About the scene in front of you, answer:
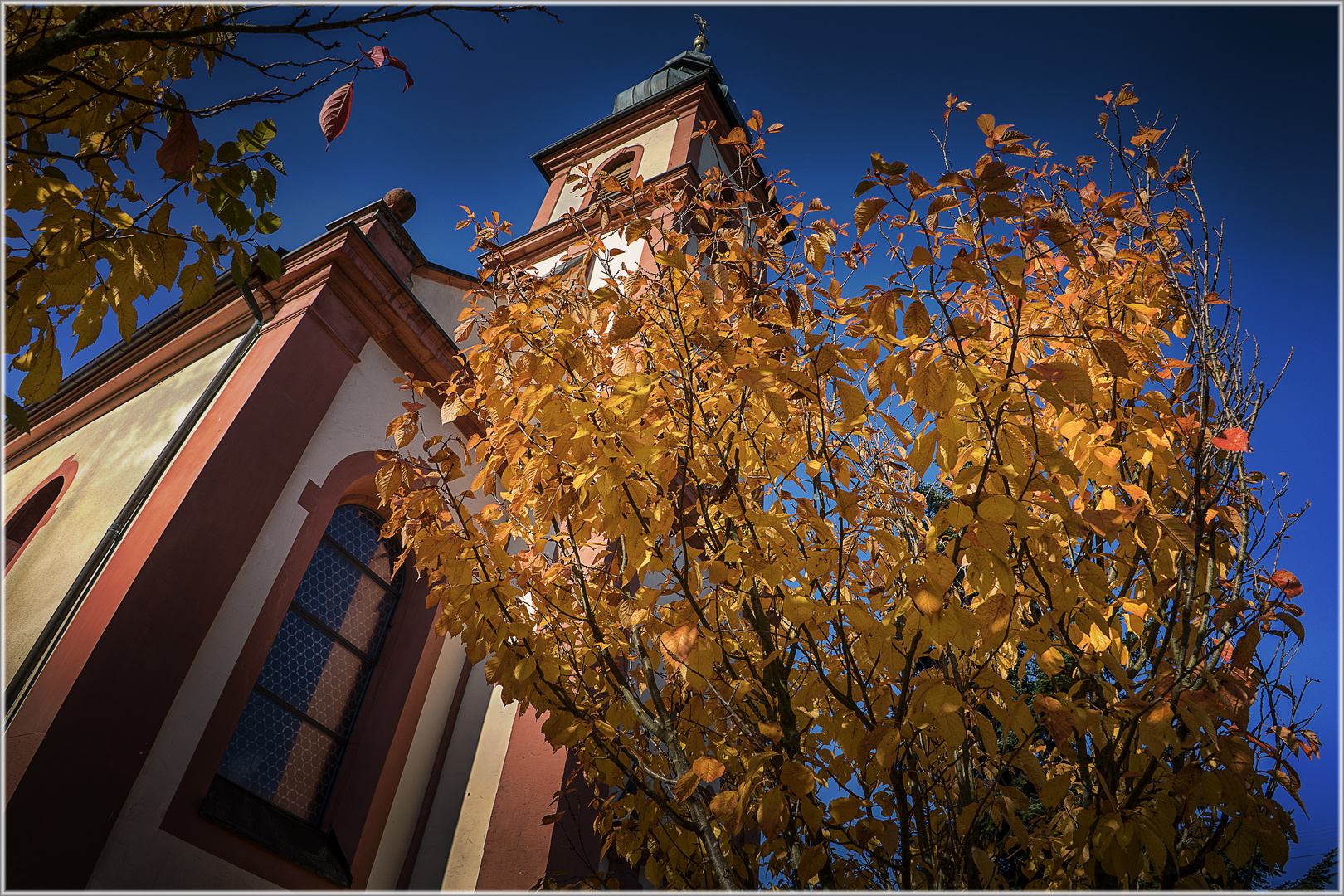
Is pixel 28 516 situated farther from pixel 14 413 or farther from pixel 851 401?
pixel 851 401

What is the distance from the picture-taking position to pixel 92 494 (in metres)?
5.86

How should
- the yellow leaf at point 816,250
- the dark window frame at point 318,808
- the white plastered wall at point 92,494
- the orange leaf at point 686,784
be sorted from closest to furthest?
the orange leaf at point 686,784 → the yellow leaf at point 816,250 → the dark window frame at point 318,808 → the white plastered wall at point 92,494

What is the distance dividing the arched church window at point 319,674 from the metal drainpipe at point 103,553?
113 cm

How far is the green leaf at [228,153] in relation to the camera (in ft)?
6.24

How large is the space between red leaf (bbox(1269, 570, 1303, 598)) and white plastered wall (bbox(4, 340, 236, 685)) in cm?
603

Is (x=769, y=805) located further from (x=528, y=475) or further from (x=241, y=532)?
(x=241, y=532)

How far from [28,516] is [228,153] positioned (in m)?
7.81

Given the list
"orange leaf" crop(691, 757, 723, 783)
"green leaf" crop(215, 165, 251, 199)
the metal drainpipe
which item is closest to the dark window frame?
the metal drainpipe

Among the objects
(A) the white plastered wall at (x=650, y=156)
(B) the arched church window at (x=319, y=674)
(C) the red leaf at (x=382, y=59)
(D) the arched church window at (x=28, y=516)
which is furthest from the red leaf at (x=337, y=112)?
(A) the white plastered wall at (x=650, y=156)

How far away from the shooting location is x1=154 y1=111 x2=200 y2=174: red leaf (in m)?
1.92

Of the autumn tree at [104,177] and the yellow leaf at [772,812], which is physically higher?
the autumn tree at [104,177]

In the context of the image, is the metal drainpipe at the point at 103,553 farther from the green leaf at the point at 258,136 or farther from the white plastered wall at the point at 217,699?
the green leaf at the point at 258,136

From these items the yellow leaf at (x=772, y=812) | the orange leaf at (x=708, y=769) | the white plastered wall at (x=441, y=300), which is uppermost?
the white plastered wall at (x=441, y=300)

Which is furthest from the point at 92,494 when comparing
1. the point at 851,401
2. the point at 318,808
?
the point at 851,401
